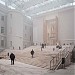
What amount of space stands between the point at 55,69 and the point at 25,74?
15.0ft

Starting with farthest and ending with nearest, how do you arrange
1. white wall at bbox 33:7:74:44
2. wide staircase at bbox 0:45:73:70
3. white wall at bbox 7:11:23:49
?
1. white wall at bbox 33:7:74:44
2. white wall at bbox 7:11:23:49
3. wide staircase at bbox 0:45:73:70

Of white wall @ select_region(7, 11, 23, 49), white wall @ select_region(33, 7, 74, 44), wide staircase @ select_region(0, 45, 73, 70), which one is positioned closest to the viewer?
wide staircase @ select_region(0, 45, 73, 70)

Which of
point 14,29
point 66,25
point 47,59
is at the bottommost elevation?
point 47,59

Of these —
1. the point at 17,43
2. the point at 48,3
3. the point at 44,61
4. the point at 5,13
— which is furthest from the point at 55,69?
the point at 48,3

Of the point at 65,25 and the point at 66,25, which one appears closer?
the point at 66,25

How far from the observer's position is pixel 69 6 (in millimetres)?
45844

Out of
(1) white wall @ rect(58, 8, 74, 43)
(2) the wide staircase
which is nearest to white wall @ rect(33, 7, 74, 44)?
(1) white wall @ rect(58, 8, 74, 43)

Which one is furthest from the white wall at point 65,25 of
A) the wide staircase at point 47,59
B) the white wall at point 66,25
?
the wide staircase at point 47,59

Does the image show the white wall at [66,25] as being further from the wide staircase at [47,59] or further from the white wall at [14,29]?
the wide staircase at [47,59]

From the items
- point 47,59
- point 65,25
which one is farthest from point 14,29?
point 47,59

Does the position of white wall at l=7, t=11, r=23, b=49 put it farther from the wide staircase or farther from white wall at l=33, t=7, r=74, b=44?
the wide staircase

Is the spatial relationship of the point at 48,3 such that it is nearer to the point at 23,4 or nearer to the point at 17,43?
the point at 23,4

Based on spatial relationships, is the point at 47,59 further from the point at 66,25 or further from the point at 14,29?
the point at 66,25

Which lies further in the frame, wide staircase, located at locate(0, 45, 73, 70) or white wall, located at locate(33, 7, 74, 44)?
white wall, located at locate(33, 7, 74, 44)
